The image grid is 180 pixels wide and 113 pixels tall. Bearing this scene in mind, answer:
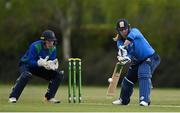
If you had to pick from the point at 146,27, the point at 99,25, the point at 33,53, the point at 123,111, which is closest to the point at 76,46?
the point at 99,25

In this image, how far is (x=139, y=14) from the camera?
148 feet

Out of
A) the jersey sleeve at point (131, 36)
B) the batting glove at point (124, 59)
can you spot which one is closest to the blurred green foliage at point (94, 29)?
the batting glove at point (124, 59)

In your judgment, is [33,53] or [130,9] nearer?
[33,53]

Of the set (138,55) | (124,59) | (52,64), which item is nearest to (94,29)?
(52,64)

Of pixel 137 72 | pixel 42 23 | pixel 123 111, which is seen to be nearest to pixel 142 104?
pixel 137 72

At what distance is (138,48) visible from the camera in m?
19.3

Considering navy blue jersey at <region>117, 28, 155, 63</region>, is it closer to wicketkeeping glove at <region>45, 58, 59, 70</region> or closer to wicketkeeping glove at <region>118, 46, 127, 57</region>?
wicketkeeping glove at <region>118, 46, 127, 57</region>

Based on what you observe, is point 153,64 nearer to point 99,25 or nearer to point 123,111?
point 123,111

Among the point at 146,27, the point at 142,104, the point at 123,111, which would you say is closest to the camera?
the point at 123,111

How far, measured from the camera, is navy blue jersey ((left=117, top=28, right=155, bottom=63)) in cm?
1919

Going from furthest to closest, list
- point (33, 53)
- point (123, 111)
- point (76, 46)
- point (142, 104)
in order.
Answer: point (76, 46), point (33, 53), point (142, 104), point (123, 111)

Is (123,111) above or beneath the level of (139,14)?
beneath

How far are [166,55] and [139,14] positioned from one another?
2638mm

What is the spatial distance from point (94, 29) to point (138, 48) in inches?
1140
